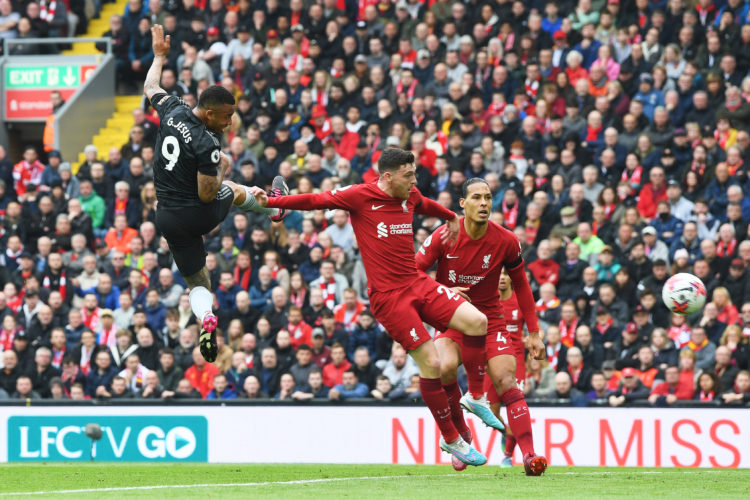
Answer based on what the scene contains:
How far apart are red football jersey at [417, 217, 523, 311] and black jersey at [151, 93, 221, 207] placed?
2399mm

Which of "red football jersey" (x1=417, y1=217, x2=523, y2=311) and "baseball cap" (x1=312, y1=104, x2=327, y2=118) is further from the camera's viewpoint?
"baseball cap" (x1=312, y1=104, x2=327, y2=118)

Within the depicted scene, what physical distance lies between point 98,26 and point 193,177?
1859cm

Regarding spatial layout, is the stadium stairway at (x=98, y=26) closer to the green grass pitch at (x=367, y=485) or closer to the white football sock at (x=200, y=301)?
the green grass pitch at (x=367, y=485)

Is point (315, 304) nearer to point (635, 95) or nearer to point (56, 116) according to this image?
point (635, 95)

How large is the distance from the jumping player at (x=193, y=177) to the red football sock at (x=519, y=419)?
2.76 metres

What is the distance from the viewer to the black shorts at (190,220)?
1162 cm

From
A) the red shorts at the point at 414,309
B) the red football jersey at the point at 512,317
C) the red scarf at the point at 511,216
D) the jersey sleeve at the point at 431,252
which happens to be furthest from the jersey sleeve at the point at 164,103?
the red scarf at the point at 511,216

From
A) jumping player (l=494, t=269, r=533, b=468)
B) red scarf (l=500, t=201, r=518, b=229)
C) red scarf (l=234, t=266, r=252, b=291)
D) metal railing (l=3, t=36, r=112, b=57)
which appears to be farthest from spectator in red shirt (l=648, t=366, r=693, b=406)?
metal railing (l=3, t=36, r=112, b=57)

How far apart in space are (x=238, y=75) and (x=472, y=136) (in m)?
5.30

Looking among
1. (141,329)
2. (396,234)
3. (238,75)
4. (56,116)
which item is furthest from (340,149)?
(396,234)

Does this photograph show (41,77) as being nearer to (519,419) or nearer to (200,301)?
(200,301)

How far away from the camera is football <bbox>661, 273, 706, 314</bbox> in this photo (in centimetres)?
1384

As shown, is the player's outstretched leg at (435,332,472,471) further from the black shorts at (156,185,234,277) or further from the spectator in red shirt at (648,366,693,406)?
the spectator in red shirt at (648,366,693,406)

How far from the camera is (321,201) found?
11.9 metres
